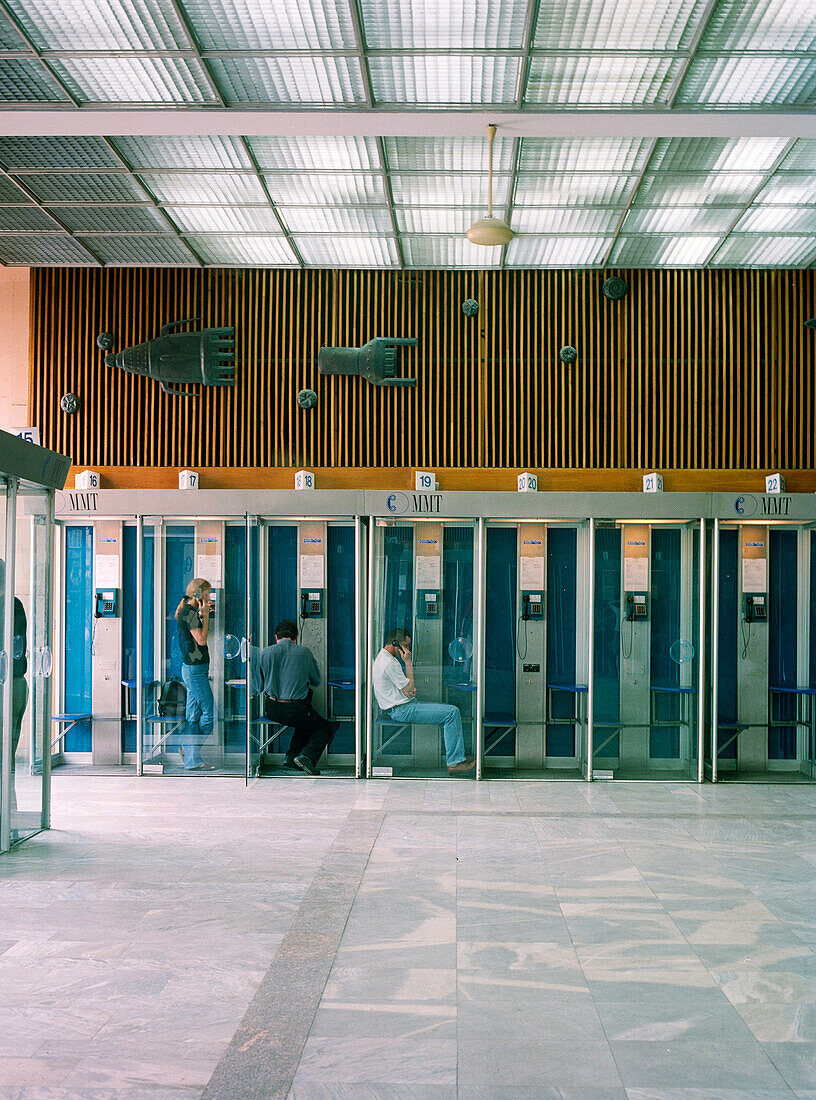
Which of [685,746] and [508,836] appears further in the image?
[685,746]

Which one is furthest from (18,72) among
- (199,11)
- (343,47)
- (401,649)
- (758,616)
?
(758,616)

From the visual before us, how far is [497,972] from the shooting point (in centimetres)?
424

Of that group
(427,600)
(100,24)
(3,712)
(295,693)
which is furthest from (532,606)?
(100,24)

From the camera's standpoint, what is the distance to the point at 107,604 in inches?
360

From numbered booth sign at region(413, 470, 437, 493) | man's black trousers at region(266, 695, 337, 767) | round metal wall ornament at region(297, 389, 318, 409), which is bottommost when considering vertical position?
man's black trousers at region(266, 695, 337, 767)

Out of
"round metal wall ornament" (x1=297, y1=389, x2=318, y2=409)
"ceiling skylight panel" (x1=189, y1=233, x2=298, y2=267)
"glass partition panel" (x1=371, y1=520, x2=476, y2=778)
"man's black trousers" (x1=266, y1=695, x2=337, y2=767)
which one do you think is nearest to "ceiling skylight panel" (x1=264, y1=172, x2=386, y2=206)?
"ceiling skylight panel" (x1=189, y1=233, x2=298, y2=267)

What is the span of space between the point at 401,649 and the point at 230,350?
3571 millimetres

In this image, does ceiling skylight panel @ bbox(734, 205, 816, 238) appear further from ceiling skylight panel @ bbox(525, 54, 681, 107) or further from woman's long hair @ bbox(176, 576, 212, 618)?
woman's long hair @ bbox(176, 576, 212, 618)

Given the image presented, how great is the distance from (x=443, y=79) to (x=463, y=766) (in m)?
5.65

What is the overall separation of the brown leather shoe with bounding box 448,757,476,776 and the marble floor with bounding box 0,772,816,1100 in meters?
1.20

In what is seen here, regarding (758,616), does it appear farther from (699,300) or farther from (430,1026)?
(430,1026)

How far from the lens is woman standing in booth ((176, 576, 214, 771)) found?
877 cm

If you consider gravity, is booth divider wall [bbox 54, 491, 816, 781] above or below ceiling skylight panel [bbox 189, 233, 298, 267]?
below

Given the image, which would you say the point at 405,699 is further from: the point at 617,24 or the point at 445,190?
the point at 617,24
